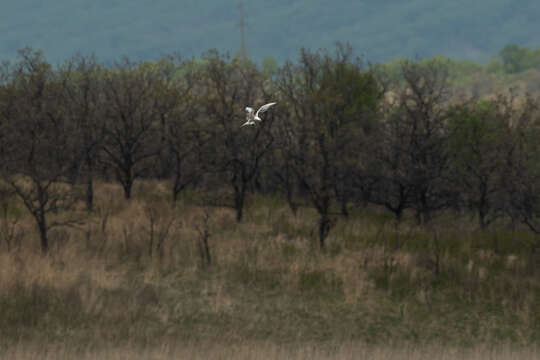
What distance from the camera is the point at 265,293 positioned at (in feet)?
53.9

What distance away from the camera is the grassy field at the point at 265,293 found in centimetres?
1306

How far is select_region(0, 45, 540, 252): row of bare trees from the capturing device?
1953 cm

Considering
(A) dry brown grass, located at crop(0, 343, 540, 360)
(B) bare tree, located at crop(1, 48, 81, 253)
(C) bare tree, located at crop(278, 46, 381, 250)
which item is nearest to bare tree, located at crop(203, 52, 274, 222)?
(C) bare tree, located at crop(278, 46, 381, 250)

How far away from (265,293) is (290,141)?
8.67 meters

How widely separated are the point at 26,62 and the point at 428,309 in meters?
18.0

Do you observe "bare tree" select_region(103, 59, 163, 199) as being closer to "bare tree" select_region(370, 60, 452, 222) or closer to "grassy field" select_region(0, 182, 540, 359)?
"grassy field" select_region(0, 182, 540, 359)

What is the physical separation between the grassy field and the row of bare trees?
138 centimetres

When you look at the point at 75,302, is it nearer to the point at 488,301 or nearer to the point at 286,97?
the point at 488,301

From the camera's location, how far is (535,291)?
16.6 metres

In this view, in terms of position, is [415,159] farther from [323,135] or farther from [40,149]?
[40,149]

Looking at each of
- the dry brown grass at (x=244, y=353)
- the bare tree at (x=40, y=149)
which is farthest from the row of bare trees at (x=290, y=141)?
the dry brown grass at (x=244, y=353)

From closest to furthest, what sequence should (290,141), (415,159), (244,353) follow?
(244,353)
(290,141)
(415,159)

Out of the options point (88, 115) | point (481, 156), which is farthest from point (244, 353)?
point (88, 115)

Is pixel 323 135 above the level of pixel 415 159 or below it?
above
